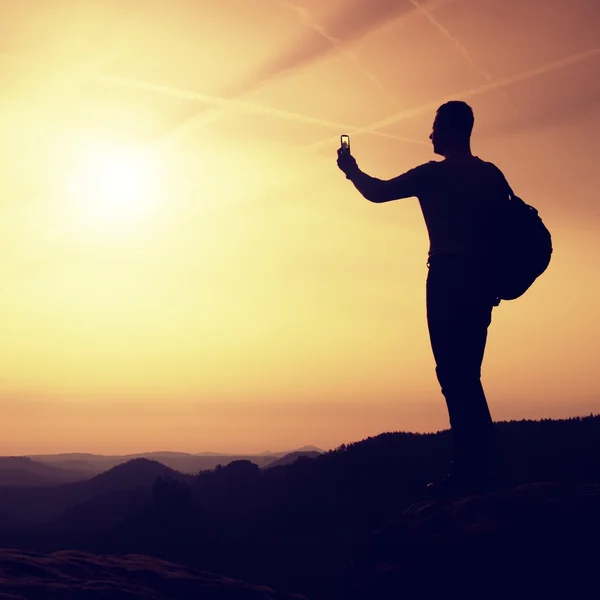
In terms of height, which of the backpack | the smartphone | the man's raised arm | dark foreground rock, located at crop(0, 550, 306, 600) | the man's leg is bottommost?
dark foreground rock, located at crop(0, 550, 306, 600)

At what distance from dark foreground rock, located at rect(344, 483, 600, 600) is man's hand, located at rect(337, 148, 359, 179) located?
A: 3692 mm

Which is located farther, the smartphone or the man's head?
the smartphone

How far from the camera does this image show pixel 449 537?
6480 millimetres

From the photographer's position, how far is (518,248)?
7.28 m

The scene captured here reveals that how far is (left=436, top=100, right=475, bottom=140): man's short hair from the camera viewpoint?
24.4ft

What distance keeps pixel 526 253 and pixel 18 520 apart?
141 ft

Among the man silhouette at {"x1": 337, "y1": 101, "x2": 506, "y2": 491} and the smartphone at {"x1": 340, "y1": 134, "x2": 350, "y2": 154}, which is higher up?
the smartphone at {"x1": 340, "y1": 134, "x2": 350, "y2": 154}

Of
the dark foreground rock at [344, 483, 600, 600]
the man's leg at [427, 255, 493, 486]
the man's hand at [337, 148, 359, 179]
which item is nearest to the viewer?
the dark foreground rock at [344, 483, 600, 600]

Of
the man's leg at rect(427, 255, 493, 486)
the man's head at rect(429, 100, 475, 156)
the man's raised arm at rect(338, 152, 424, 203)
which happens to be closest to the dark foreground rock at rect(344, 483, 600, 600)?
the man's leg at rect(427, 255, 493, 486)

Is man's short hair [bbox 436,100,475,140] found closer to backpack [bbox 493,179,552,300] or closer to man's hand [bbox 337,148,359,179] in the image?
backpack [bbox 493,179,552,300]

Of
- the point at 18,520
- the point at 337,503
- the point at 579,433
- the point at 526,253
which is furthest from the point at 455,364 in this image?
the point at 18,520

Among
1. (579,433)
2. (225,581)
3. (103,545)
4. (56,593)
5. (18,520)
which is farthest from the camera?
(18,520)

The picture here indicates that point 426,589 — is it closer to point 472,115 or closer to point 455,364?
point 455,364

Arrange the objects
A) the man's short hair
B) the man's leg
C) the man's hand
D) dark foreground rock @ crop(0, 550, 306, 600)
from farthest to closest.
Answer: the man's hand → the man's short hair → the man's leg → dark foreground rock @ crop(0, 550, 306, 600)
